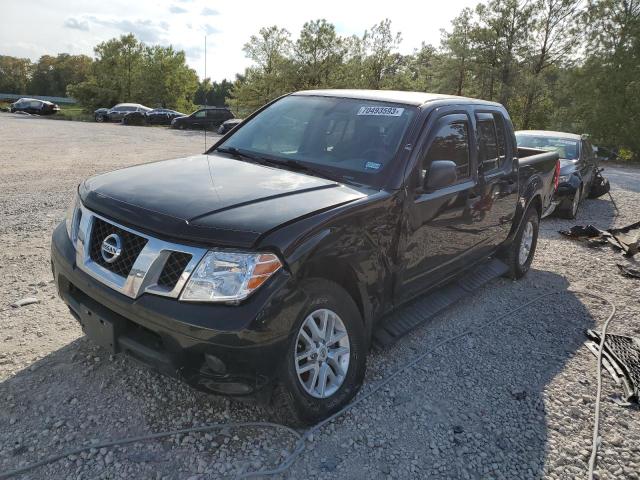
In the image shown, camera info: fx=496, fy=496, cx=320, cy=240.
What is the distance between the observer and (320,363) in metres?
2.82

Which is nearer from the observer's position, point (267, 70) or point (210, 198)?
point (210, 198)

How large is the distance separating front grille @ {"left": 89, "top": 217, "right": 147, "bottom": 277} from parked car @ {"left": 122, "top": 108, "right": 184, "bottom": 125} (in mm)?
33907

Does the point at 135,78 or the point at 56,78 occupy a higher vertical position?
the point at 56,78

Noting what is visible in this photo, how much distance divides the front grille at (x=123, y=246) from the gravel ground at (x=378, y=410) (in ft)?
2.85

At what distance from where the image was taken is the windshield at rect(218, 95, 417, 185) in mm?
3340

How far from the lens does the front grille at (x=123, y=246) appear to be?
249cm

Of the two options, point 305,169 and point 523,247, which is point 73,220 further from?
point 523,247

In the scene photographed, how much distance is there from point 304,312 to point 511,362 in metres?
2.04

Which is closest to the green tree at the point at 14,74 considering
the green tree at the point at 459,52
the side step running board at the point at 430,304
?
the green tree at the point at 459,52

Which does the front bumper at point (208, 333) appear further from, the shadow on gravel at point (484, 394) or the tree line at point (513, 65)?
the tree line at point (513, 65)

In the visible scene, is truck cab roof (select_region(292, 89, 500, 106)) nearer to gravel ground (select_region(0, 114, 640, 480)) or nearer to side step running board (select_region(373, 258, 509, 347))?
side step running board (select_region(373, 258, 509, 347))

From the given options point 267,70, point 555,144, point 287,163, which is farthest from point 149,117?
point 287,163

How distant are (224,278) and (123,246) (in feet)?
2.01

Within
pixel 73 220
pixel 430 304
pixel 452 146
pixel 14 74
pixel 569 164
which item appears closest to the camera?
pixel 73 220
